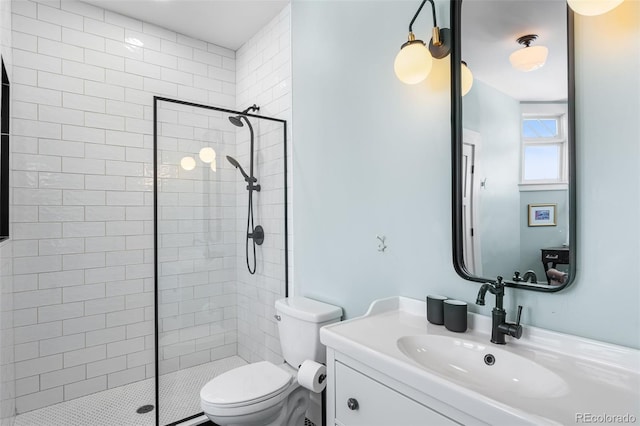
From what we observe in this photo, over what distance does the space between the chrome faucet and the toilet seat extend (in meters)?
1.04

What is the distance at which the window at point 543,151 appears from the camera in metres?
1.14

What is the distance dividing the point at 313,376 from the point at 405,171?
103cm

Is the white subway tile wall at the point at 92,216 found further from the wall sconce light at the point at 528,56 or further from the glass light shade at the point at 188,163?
the wall sconce light at the point at 528,56

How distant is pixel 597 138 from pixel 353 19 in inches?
53.6

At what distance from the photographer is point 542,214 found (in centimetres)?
120

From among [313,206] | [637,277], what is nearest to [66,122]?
[313,206]

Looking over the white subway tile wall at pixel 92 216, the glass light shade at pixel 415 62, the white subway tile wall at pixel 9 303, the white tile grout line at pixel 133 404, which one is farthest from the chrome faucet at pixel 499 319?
the white subway tile wall at pixel 9 303

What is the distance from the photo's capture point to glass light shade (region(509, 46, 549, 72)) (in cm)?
119

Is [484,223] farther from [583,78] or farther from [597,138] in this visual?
[583,78]

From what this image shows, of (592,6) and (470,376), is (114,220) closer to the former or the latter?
(470,376)

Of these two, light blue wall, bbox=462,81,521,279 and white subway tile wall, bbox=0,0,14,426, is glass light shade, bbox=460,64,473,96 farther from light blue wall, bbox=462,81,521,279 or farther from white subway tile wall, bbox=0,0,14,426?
white subway tile wall, bbox=0,0,14,426

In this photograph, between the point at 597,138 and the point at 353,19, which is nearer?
the point at 597,138

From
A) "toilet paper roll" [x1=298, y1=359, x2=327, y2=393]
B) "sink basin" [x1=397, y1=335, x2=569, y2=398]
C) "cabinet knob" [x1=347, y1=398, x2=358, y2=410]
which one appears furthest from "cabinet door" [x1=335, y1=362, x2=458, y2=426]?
"toilet paper roll" [x1=298, y1=359, x2=327, y2=393]

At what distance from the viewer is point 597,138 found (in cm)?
106
